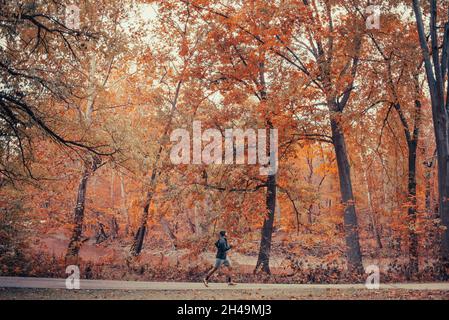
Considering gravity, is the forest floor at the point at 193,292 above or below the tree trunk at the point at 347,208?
below

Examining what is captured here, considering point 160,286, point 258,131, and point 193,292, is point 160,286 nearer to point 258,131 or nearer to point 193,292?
point 193,292

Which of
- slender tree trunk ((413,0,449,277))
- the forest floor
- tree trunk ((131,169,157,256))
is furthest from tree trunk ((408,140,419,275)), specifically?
tree trunk ((131,169,157,256))

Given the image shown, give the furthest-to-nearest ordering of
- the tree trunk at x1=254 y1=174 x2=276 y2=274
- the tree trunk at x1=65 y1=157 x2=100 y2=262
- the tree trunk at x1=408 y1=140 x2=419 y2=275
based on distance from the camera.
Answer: the tree trunk at x1=65 y1=157 x2=100 y2=262
the tree trunk at x1=254 y1=174 x2=276 y2=274
the tree trunk at x1=408 y1=140 x2=419 y2=275

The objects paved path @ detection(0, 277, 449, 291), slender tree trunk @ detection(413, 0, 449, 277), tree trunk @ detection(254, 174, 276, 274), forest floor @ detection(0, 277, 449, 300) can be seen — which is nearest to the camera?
forest floor @ detection(0, 277, 449, 300)

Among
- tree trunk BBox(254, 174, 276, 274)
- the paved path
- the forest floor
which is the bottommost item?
the paved path

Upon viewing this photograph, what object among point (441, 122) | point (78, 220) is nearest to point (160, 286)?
point (78, 220)

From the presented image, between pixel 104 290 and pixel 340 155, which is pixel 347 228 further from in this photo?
pixel 104 290

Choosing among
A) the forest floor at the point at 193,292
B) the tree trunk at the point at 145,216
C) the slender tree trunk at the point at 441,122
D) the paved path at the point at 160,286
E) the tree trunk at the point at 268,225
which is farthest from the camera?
the tree trunk at the point at 145,216

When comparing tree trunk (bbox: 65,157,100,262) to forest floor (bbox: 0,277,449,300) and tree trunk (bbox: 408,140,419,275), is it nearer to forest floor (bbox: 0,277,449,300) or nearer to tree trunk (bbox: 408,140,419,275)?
forest floor (bbox: 0,277,449,300)

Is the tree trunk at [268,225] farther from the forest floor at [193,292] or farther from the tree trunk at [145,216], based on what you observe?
the forest floor at [193,292]

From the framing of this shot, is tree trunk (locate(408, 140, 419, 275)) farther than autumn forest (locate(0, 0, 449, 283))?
Yes

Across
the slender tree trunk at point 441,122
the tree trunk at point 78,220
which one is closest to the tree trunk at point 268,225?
the slender tree trunk at point 441,122

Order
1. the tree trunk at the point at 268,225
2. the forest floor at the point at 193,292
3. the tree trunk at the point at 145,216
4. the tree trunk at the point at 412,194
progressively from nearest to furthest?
the forest floor at the point at 193,292
the tree trunk at the point at 412,194
the tree trunk at the point at 268,225
the tree trunk at the point at 145,216
